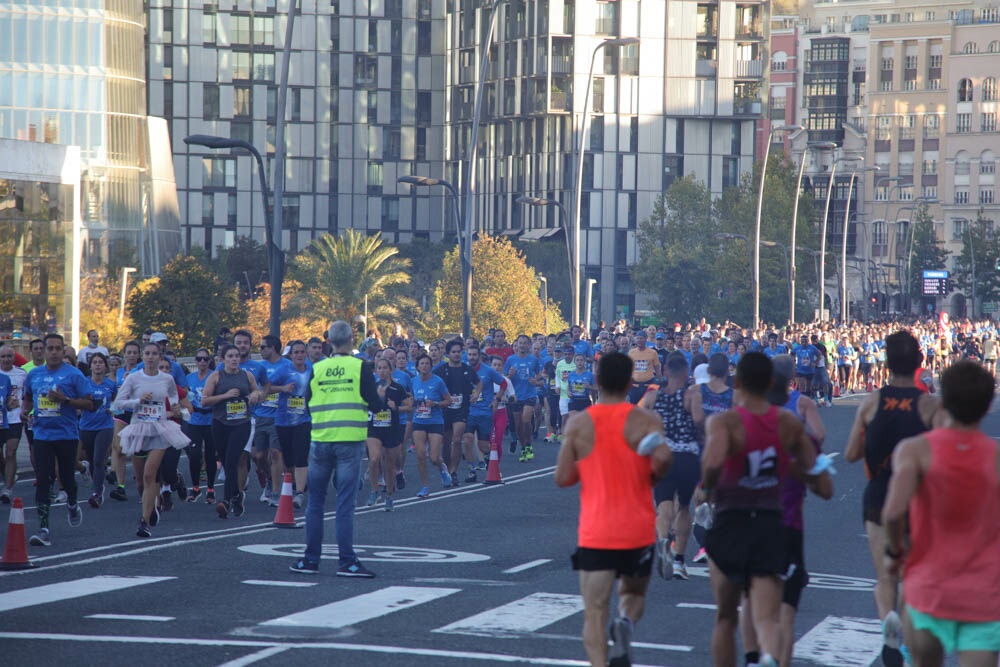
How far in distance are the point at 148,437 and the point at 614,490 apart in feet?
27.8

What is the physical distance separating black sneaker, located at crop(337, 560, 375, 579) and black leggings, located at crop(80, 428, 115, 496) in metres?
5.91

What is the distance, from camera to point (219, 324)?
40000 mm

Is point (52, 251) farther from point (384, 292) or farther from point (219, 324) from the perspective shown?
point (384, 292)

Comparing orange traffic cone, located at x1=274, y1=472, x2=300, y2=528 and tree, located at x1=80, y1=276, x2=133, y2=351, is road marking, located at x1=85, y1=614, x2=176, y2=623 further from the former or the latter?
tree, located at x1=80, y1=276, x2=133, y2=351

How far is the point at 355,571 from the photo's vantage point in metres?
11.8

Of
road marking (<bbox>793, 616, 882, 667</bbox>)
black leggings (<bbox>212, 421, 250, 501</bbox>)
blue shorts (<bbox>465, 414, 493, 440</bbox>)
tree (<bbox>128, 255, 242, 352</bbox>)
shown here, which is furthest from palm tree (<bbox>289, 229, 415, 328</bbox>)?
road marking (<bbox>793, 616, 882, 667</bbox>)

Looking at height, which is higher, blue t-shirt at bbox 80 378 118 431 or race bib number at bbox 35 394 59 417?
race bib number at bbox 35 394 59 417

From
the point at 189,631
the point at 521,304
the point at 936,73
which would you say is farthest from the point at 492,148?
the point at 189,631

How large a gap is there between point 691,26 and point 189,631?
290 ft

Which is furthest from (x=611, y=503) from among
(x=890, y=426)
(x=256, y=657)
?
(x=256, y=657)

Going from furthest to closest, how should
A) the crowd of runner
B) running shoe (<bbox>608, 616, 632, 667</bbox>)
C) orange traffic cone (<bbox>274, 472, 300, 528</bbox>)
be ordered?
orange traffic cone (<bbox>274, 472, 300, 528</bbox>), the crowd of runner, running shoe (<bbox>608, 616, 632, 667</bbox>)

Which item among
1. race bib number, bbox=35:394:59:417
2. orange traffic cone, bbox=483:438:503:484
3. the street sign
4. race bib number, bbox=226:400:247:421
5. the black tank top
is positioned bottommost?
orange traffic cone, bbox=483:438:503:484

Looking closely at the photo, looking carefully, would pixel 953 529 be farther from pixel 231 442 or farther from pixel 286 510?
pixel 231 442

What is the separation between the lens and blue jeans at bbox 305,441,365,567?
12.0 meters
